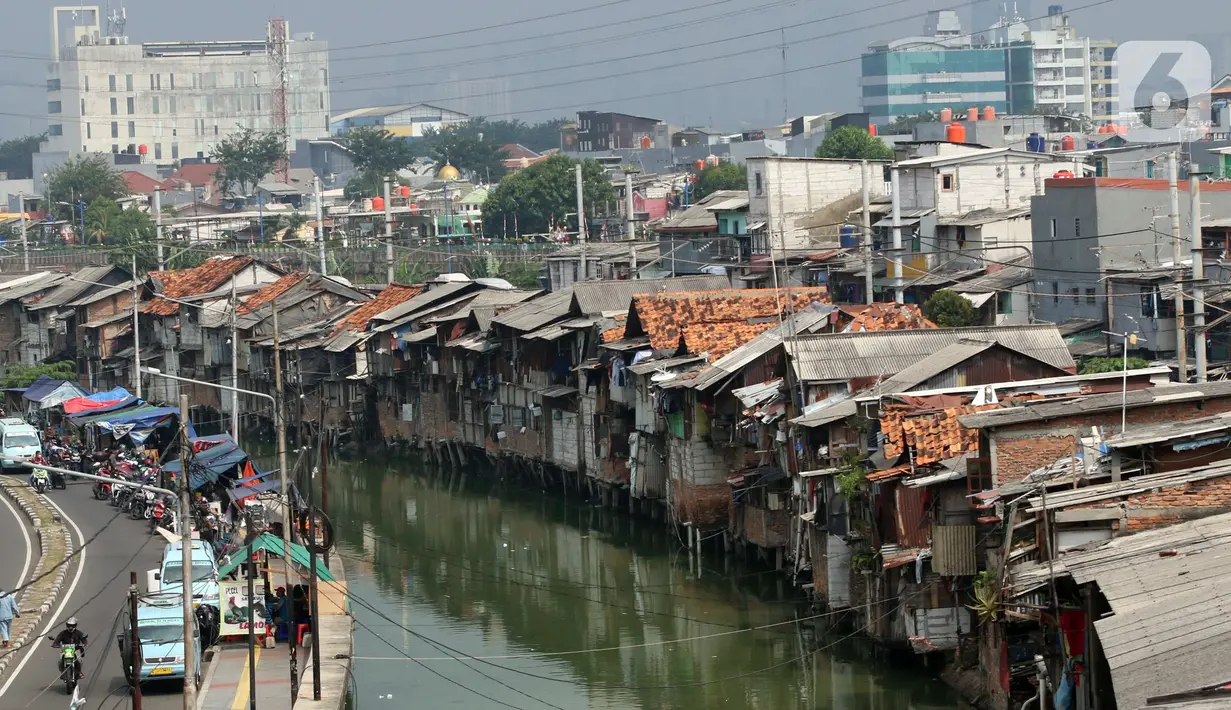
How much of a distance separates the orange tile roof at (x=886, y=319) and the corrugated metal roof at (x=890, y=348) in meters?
2.86

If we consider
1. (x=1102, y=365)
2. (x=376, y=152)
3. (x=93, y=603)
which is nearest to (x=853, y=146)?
(x=376, y=152)

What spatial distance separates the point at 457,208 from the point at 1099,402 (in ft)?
255

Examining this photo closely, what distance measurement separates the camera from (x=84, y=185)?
115938mm

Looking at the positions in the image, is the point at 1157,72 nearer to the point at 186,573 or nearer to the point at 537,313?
the point at 537,313

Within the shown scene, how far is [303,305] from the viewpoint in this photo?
219 ft

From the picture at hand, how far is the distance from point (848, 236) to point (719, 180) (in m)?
37.7

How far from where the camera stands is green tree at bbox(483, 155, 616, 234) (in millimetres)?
91000

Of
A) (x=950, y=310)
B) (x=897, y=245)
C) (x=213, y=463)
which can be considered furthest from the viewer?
(x=897, y=245)

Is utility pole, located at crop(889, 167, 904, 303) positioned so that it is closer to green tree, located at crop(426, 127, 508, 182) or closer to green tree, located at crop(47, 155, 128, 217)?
green tree, located at crop(47, 155, 128, 217)

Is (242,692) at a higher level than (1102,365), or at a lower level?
lower

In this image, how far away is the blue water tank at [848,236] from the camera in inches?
2266

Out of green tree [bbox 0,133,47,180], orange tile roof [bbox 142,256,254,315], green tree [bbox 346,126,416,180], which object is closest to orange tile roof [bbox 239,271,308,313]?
orange tile roof [bbox 142,256,254,315]

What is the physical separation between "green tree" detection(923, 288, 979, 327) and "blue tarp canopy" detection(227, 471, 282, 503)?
54.5ft

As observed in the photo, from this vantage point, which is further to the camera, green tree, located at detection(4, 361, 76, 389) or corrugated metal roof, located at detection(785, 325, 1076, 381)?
green tree, located at detection(4, 361, 76, 389)
